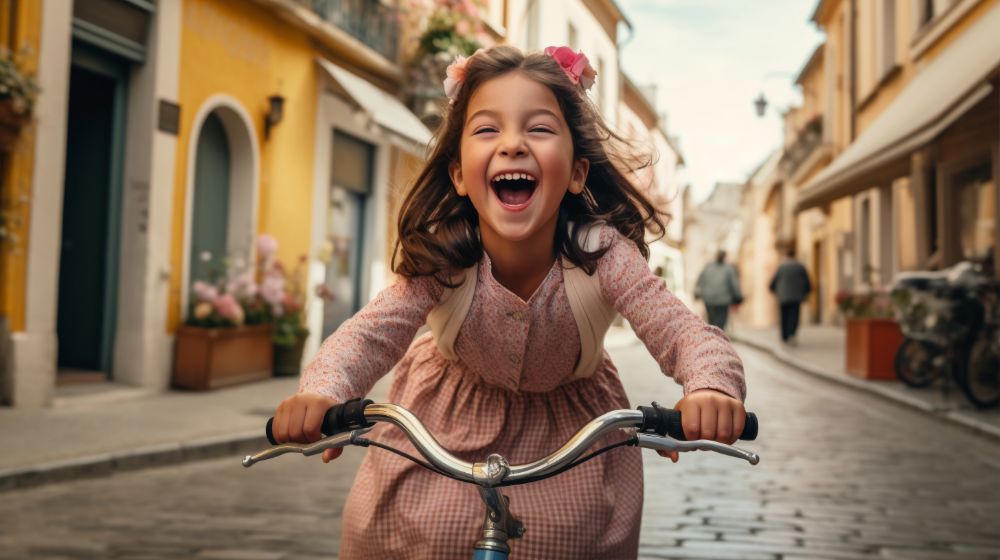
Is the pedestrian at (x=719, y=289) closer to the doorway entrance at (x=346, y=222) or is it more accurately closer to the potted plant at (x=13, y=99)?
the doorway entrance at (x=346, y=222)

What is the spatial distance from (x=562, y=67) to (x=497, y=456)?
965mm

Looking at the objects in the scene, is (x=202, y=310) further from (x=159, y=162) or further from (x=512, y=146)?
(x=512, y=146)

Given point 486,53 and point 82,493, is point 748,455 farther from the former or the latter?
point 82,493

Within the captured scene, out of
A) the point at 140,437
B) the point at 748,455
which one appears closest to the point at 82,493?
the point at 140,437

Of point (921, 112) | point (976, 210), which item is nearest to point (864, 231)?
point (976, 210)

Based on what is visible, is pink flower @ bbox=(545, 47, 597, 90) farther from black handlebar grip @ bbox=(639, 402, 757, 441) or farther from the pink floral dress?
black handlebar grip @ bbox=(639, 402, 757, 441)

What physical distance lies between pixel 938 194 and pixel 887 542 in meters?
11.0

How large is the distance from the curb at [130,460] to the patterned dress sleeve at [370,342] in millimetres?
4324

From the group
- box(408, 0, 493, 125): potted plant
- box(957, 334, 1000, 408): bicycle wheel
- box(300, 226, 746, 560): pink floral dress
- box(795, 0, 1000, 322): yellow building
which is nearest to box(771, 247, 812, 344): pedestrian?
box(795, 0, 1000, 322): yellow building

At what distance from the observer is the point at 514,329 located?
2.11 meters

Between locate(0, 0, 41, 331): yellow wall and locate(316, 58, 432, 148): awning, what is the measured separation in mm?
5439

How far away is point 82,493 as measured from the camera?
565 centimetres

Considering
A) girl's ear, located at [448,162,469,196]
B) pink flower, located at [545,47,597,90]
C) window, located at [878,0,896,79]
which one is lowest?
girl's ear, located at [448,162,469,196]

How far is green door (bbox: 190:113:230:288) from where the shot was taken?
37.6ft
